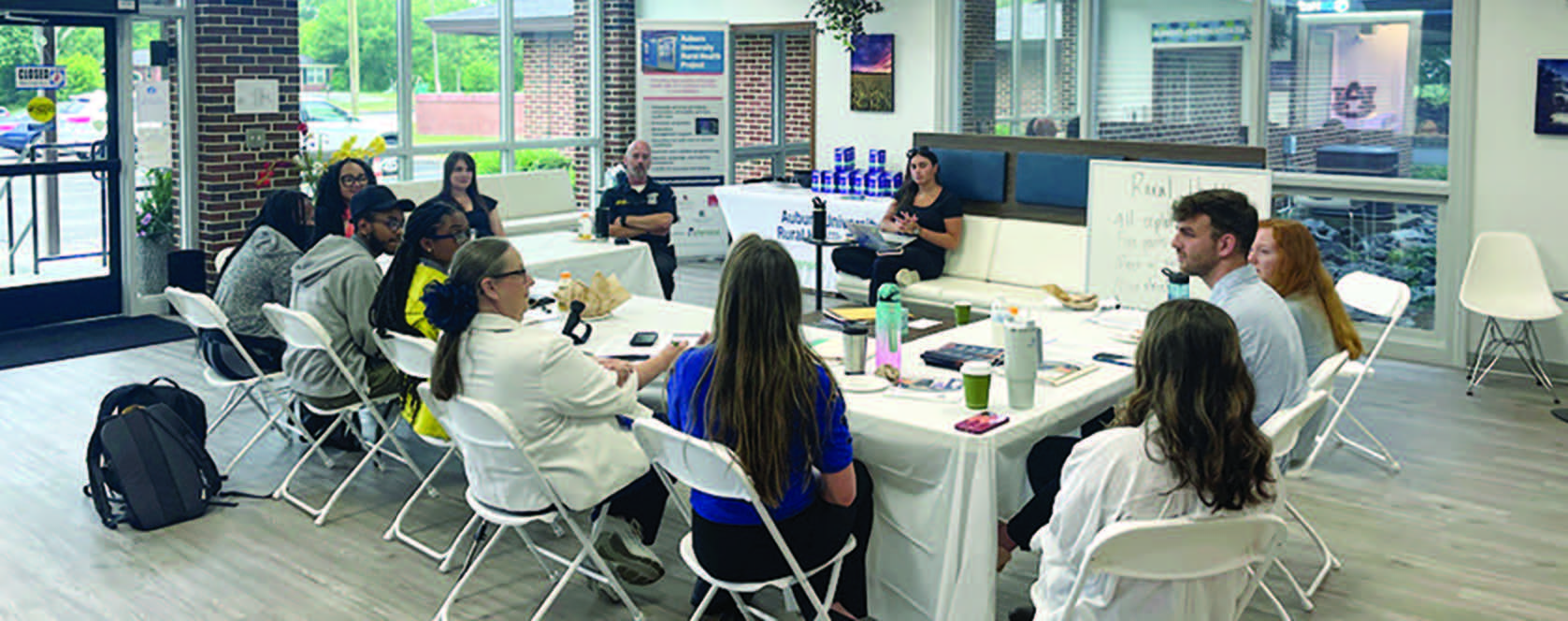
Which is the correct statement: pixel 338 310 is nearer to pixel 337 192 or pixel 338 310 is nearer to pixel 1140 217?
pixel 337 192

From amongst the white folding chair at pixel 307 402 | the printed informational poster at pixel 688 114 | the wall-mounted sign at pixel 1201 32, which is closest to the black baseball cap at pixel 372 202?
the white folding chair at pixel 307 402

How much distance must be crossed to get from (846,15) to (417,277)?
5.75m

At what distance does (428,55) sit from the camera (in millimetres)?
10508

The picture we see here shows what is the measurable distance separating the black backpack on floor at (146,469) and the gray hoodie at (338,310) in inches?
18.3

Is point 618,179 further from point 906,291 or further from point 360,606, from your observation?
point 360,606

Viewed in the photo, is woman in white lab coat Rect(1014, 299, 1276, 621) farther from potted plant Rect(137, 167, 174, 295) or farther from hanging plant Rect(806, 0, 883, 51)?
potted plant Rect(137, 167, 174, 295)

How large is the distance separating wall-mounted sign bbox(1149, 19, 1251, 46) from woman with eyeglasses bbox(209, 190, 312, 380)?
5.86 meters

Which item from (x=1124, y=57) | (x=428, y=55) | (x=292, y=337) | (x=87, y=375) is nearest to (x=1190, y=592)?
(x=292, y=337)

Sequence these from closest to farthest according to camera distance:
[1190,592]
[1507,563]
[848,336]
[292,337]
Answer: [1190,592] < [848,336] < [1507,563] < [292,337]

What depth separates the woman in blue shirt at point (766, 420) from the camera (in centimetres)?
332

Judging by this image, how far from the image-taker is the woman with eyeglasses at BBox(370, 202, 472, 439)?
4.70 m

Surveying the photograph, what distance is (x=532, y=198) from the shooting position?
10.4m

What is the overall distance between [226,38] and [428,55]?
1887 millimetres

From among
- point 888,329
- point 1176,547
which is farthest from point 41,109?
point 1176,547
